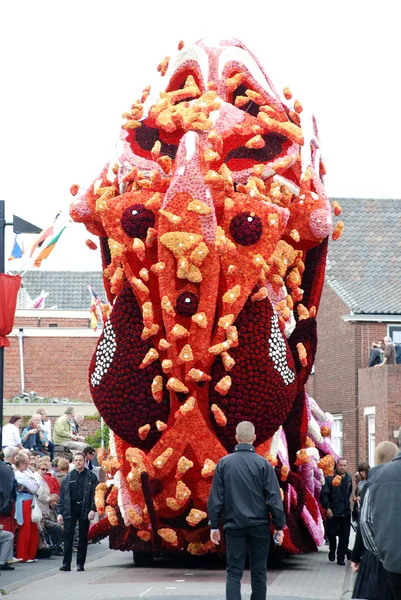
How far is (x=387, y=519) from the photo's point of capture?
7805mm

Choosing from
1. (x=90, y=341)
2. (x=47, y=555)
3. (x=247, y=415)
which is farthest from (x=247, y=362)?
(x=90, y=341)

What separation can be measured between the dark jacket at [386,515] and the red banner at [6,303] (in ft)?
34.2

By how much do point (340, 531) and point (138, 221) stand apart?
575cm

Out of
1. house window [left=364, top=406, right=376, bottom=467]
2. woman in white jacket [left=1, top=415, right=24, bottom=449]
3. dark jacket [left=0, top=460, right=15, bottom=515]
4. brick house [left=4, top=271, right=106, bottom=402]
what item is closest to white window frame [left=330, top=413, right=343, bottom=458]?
house window [left=364, top=406, right=376, bottom=467]

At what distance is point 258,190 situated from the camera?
15617 mm

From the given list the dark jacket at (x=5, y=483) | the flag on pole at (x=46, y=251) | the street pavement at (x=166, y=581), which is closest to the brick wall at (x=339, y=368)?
the flag on pole at (x=46, y=251)

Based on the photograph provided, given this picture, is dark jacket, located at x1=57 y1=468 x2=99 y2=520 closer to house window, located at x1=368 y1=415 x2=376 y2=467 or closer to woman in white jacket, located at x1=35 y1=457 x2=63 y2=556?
woman in white jacket, located at x1=35 y1=457 x2=63 y2=556

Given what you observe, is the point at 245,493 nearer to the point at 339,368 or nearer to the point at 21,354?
the point at 339,368

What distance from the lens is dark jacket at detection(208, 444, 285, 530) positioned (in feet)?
36.3

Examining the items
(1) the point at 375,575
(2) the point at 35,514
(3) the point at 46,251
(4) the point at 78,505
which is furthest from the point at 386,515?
(3) the point at 46,251

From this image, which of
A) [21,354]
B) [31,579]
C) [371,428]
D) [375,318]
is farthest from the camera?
[21,354]

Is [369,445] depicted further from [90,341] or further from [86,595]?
[86,595]

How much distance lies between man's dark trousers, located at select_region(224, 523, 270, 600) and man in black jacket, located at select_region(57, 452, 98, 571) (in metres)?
6.02

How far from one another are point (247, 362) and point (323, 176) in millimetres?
3439
